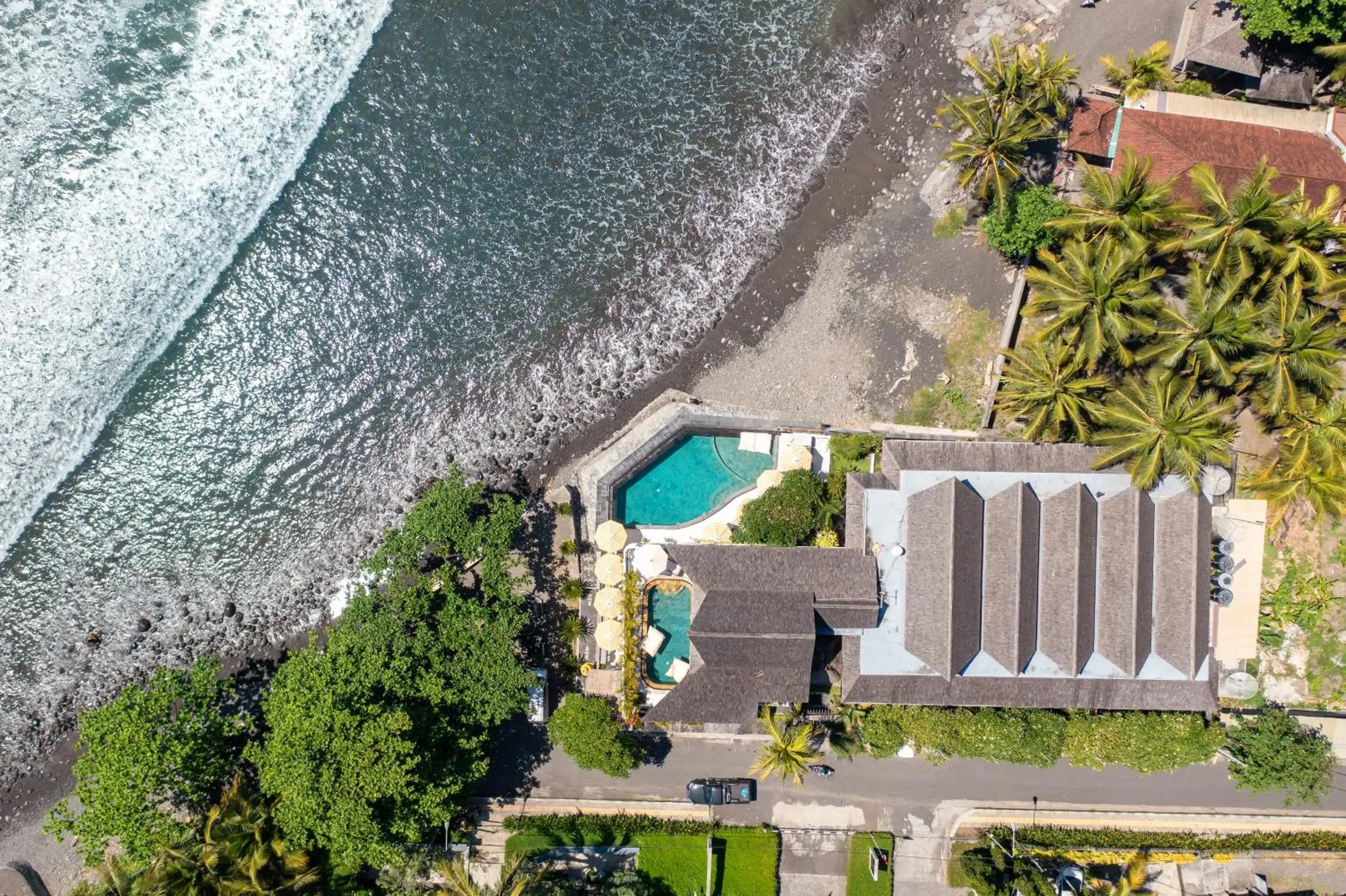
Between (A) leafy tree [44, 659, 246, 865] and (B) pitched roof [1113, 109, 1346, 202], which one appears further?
(B) pitched roof [1113, 109, 1346, 202]

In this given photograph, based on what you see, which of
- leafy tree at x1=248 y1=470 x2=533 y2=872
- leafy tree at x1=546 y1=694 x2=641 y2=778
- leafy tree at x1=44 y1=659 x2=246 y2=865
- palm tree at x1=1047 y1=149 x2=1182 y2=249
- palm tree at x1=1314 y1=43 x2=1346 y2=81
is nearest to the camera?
leafy tree at x1=248 y1=470 x2=533 y2=872

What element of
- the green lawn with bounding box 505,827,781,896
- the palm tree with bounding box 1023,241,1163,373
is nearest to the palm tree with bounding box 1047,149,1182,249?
the palm tree with bounding box 1023,241,1163,373

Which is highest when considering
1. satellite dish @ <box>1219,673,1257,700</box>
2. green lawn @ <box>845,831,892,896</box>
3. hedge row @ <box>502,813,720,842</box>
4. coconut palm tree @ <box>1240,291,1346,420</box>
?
coconut palm tree @ <box>1240,291,1346,420</box>

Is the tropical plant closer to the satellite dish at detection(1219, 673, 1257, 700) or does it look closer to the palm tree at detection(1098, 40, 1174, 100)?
the palm tree at detection(1098, 40, 1174, 100)

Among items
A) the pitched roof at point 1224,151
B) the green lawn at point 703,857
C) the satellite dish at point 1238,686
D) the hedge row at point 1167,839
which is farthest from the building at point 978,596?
the pitched roof at point 1224,151

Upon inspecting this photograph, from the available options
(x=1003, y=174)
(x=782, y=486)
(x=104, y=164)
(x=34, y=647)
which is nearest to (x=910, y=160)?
(x=1003, y=174)

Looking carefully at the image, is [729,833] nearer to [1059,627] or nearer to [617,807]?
[617,807]
